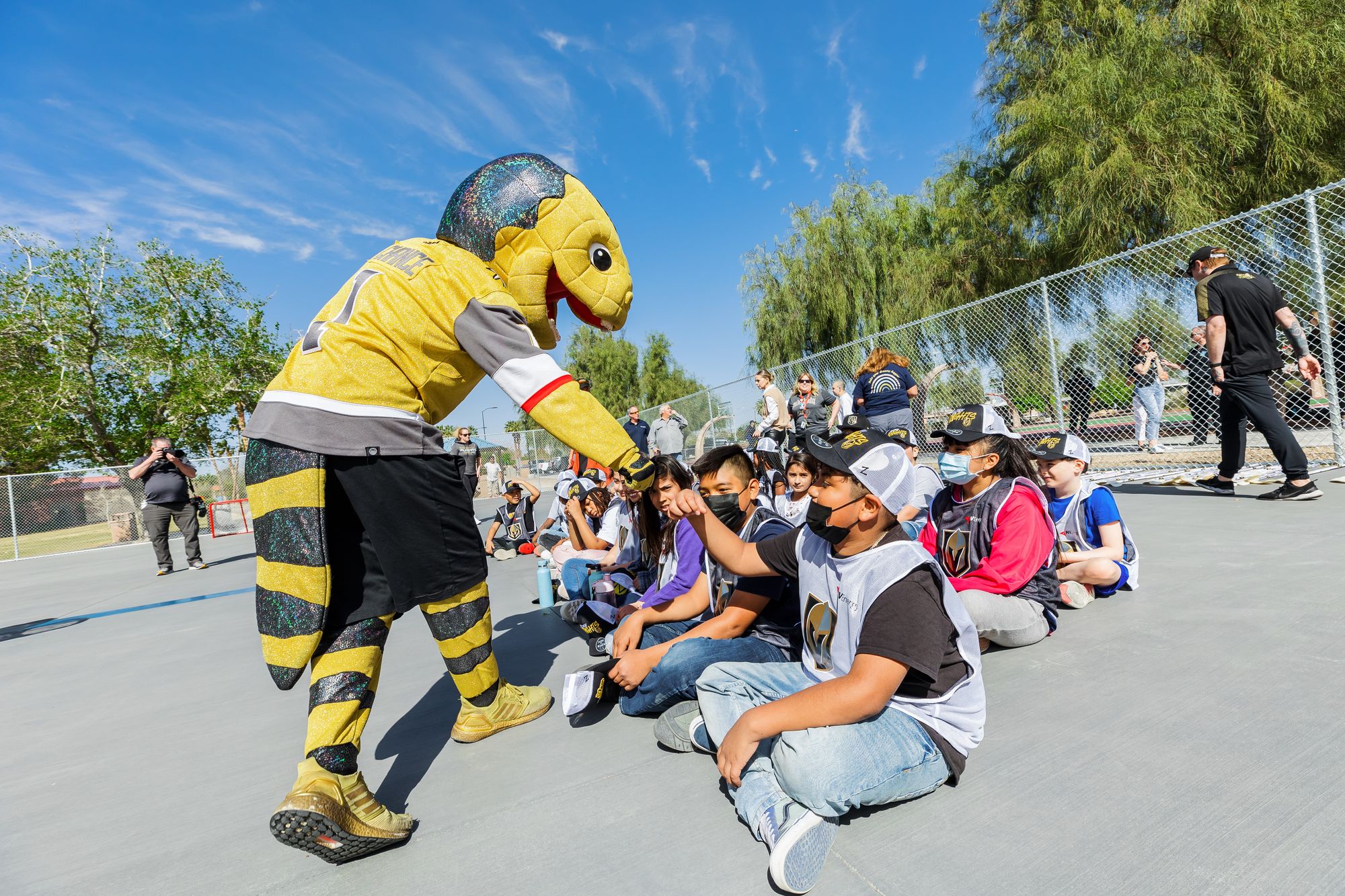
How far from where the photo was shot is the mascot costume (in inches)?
76.0

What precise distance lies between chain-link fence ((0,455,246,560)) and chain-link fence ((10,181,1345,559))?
1623 cm

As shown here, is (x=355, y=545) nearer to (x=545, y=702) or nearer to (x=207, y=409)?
(x=545, y=702)

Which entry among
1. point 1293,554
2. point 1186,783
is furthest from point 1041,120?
point 1186,783

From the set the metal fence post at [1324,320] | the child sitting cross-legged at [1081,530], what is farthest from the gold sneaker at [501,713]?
the metal fence post at [1324,320]

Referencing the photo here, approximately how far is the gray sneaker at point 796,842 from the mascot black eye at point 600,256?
1823mm

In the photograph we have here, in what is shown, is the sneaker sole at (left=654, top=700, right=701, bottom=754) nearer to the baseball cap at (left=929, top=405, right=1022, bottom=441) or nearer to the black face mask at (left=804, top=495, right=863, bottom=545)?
the black face mask at (left=804, top=495, right=863, bottom=545)

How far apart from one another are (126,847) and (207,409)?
25.7 m

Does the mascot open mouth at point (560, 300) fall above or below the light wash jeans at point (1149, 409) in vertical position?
above

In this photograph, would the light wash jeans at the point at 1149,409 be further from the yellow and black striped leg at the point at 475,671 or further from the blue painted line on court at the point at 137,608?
the blue painted line on court at the point at 137,608

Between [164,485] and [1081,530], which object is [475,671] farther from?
[164,485]

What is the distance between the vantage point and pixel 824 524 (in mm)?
1851

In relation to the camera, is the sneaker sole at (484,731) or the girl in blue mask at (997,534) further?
the girl in blue mask at (997,534)

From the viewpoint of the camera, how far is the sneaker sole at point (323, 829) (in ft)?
5.40

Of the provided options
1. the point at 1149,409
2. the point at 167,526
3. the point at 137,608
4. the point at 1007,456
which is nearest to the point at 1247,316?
the point at 1007,456
